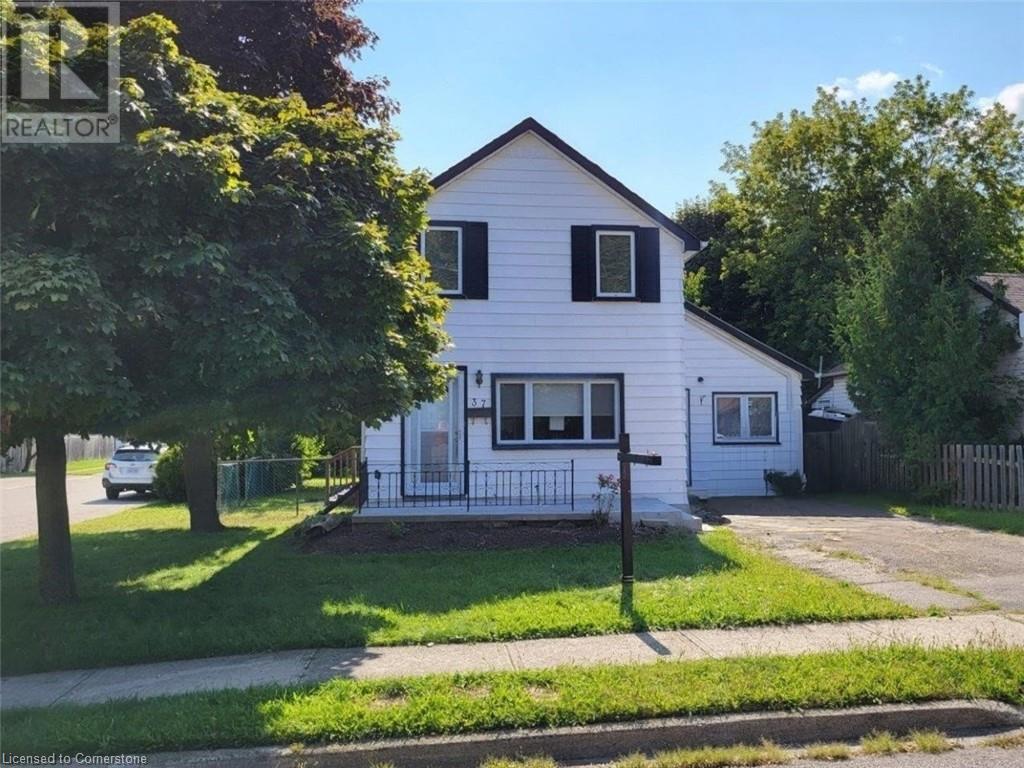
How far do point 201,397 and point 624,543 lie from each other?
435 centimetres

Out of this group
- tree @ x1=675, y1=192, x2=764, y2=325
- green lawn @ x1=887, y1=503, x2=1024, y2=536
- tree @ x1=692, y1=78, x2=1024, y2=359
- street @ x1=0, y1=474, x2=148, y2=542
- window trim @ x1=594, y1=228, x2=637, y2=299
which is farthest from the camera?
tree @ x1=675, y1=192, x2=764, y2=325

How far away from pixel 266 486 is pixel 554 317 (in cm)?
1026

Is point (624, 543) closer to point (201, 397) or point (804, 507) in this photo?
point (201, 397)

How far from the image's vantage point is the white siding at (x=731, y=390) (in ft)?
60.8

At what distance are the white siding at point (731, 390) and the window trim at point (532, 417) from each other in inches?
211

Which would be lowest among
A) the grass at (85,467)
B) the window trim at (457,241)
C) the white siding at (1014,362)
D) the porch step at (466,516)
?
the grass at (85,467)

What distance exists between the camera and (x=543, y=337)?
44.1ft

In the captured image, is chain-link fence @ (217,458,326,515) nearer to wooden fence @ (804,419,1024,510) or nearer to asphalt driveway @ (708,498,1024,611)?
asphalt driveway @ (708,498,1024,611)

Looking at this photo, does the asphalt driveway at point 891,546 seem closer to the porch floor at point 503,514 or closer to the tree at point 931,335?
the porch floor at point 503,514

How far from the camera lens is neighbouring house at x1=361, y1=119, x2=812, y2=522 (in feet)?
43.4

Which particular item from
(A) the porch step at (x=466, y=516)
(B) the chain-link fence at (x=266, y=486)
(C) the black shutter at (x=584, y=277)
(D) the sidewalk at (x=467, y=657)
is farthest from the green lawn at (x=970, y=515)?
(B) the chain-link fence at (x=266, y=486)

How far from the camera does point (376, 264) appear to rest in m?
7.25

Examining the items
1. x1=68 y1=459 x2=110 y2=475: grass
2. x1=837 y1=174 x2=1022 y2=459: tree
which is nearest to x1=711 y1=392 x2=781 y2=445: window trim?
x1=837 y1=174 x2=1022 y2=459: tree

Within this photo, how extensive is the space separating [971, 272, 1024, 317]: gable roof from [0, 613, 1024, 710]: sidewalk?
10721 millimetres
